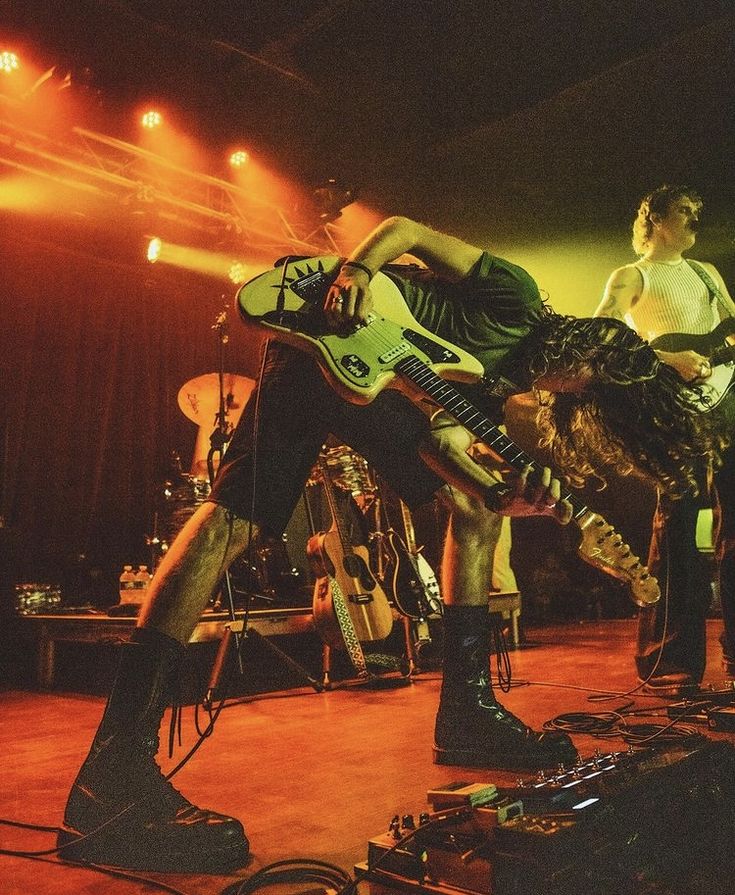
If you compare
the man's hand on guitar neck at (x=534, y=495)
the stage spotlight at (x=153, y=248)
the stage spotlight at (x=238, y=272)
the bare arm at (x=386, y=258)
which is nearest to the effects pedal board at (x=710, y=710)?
the man's hand on guitar neck at (x=534, y=495)

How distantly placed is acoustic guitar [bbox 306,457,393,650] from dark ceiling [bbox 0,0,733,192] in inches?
181

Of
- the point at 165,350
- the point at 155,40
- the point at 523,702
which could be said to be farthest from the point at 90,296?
the point at 523,702

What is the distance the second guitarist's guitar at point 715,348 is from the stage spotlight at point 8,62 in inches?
222

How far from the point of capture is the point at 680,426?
2.45 m

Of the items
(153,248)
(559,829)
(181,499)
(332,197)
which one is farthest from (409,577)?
(153,248)

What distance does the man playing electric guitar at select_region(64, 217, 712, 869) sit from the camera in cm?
161

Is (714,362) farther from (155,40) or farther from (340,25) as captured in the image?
(155,40)

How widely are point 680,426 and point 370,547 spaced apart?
3055mm

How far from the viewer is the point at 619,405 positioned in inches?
96.3

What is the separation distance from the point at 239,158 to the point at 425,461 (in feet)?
22.1

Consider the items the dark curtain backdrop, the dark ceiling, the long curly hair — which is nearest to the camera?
the long curly hair

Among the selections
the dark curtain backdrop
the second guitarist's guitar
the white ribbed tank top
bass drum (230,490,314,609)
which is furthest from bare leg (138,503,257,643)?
the dark curtain backdrop

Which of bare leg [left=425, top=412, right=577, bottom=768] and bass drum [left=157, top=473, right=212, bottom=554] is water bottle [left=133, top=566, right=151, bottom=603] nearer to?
bass drum [left=157, top=473, right=212, bottom=554]

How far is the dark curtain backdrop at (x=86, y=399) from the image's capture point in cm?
731
